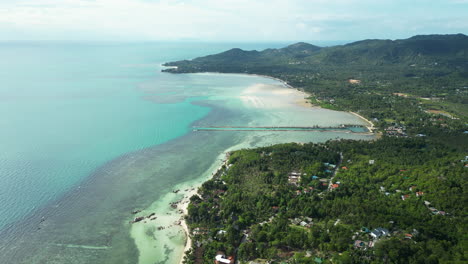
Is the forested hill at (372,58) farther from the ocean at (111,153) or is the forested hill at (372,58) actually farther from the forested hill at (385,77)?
the ocean at (111,153)

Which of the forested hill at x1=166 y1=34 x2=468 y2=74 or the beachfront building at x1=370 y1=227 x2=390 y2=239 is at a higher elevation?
the forested hill at x1=166 y1=34 x2=468 y2=74

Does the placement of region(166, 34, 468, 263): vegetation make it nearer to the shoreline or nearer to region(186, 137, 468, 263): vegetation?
region(186, 137, 468, 263): vegetation

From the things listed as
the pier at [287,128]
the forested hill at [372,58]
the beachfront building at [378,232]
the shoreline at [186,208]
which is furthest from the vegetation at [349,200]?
the forested hill at [372,58]

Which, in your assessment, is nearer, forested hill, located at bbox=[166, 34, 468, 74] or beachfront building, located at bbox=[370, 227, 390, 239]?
beachfront building, located at bbox=[370, 227, 390, 239]

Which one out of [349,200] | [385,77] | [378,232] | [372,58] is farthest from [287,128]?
[372,58]

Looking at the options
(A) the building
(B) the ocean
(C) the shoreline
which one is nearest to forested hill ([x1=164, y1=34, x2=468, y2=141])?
(B) the ocean

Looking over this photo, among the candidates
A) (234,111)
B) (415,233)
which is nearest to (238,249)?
(415,233)

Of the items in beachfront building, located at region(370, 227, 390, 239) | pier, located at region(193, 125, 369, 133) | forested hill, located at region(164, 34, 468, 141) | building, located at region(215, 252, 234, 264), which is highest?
forested hill, located at region(164, 34, 468, 141)

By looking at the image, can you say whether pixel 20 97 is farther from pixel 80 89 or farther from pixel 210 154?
pixel 210 154
